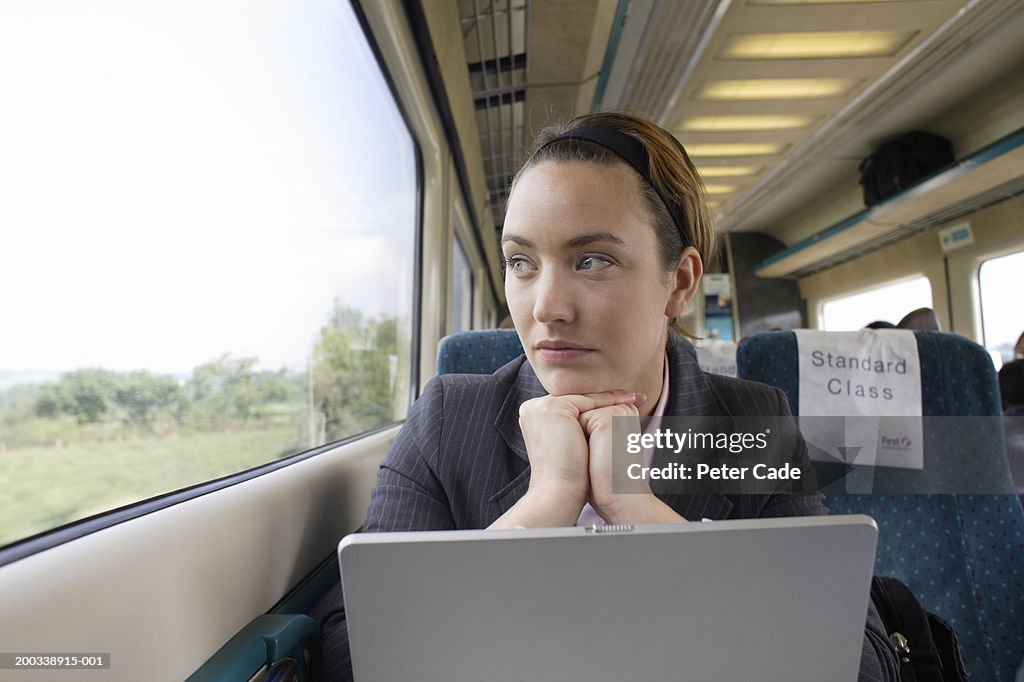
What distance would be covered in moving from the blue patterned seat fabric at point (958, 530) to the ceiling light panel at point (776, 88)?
396 centimetres

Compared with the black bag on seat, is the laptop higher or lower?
higher

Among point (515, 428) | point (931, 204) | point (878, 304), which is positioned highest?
point (931, 204)

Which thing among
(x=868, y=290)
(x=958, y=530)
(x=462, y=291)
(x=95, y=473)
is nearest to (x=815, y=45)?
(x=462, y=291)

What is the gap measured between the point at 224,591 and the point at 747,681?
62cm

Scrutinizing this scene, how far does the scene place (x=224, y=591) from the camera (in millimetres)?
744

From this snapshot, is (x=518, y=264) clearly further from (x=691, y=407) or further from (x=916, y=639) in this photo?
(x=916, y=639)

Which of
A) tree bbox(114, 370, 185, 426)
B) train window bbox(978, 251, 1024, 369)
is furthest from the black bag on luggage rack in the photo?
tree bbox(114, 370, 185, 426)

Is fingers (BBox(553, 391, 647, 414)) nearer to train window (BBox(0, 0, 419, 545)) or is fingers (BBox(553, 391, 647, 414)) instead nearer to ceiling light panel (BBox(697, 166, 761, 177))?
train window (BBox(0, 0, 419, 545))

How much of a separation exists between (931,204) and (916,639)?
5934mm

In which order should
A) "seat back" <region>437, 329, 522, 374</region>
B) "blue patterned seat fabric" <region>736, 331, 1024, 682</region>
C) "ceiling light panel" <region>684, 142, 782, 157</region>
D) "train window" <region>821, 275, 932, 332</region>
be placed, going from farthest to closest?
1. "train window" <region>821, 275, 932, 332</region>
2. "ceiling light panel" <region>684, 142, 782, 157</region>
3. "seat back" <region>437, 329, 522, 374</region>
4. "blue patterned seat fabric" <region>736, 331, 1024, 682</region>

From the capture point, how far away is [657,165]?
0.99m

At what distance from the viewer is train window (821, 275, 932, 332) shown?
691cm

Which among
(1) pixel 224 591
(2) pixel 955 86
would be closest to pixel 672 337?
(1) pixel 224 591

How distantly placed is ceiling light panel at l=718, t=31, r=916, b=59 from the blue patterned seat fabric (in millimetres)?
3448
